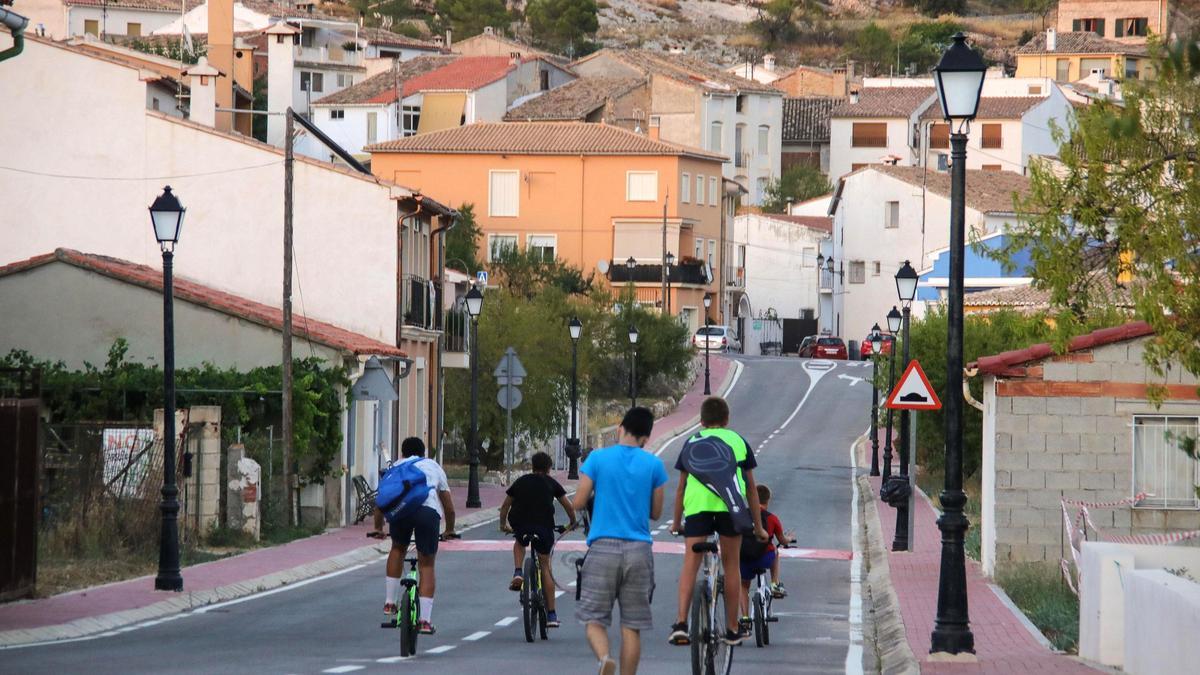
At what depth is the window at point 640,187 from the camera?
81500 millimetres

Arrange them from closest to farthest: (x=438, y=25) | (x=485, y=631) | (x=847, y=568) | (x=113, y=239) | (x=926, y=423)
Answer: (x=485, y=631) → (x=847, y=568) → (x=113, y=239) → (x=926, y=423) → (x=438, y=25)

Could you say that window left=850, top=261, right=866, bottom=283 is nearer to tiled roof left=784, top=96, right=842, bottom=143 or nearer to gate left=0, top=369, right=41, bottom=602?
Result: tiled roof left=784, top=96, right=842, bottom=143

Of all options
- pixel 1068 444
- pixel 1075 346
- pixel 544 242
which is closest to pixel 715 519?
pixel 1075 346

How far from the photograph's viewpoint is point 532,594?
16391 millimetres

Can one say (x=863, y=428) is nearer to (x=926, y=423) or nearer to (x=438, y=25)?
(x=926, y=423)

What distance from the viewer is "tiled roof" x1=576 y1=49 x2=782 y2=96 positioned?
328ft

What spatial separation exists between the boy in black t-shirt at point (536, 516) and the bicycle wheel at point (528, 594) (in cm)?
9

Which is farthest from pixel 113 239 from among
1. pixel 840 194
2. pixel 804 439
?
pixel 840 194

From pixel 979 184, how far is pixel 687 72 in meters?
24.1

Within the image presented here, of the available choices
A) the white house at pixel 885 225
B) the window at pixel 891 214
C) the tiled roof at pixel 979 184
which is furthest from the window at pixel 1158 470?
the window at pixel 891 214

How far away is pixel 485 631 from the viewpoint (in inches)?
687

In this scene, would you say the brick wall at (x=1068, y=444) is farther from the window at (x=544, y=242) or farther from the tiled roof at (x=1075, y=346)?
the window at (x=544, y=242)

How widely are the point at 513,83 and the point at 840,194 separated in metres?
19.0

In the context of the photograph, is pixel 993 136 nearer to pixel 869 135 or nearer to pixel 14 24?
pixel 869 135
